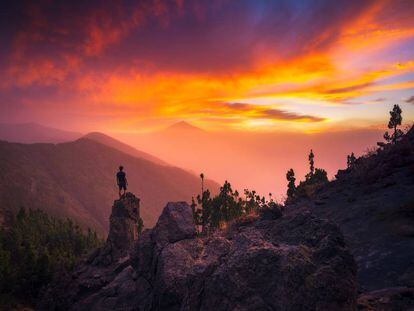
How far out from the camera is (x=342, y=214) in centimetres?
2764

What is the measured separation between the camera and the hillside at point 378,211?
16.5 metres

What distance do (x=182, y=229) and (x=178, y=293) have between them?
7.17 metres

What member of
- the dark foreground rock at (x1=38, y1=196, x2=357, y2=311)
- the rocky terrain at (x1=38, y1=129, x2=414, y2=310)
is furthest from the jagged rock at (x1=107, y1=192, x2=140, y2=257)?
the dark foreground rock at (x1=38, y1=196, x2=357, y2=311)

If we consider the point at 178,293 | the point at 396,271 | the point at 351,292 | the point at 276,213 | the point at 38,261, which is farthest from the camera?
the point at 38,261

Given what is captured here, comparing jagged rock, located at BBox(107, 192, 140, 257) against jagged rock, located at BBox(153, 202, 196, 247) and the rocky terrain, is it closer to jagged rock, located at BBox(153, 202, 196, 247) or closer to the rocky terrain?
the rocky terrain

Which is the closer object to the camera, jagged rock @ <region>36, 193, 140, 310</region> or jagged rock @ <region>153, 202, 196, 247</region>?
jagged rock @ <region>153, 202, 196, 247</region>

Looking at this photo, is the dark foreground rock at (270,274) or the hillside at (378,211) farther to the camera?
the hillside at (378,211)

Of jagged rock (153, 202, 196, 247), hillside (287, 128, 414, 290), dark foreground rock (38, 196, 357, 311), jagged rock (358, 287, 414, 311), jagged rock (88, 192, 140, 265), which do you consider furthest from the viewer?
jagged rock (88, 192, 140, 265)

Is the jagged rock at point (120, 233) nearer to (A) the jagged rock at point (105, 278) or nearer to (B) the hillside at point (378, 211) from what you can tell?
(A) the jagged rock at point (105, 278)

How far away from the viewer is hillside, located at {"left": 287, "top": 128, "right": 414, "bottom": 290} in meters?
16.5

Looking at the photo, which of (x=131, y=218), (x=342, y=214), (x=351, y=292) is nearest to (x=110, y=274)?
(x=131, y=218)

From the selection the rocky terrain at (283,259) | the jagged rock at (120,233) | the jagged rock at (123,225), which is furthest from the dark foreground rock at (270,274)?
the jagged rock at (123,225)

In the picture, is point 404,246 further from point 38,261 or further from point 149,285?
point 38,261

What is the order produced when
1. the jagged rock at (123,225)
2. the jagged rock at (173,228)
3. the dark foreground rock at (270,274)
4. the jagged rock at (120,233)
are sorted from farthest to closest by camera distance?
the jagged rock at (123,225), the jagged rock at (120,233), the jagged rock at (173,228), the dark foreground rock at (270,274)
